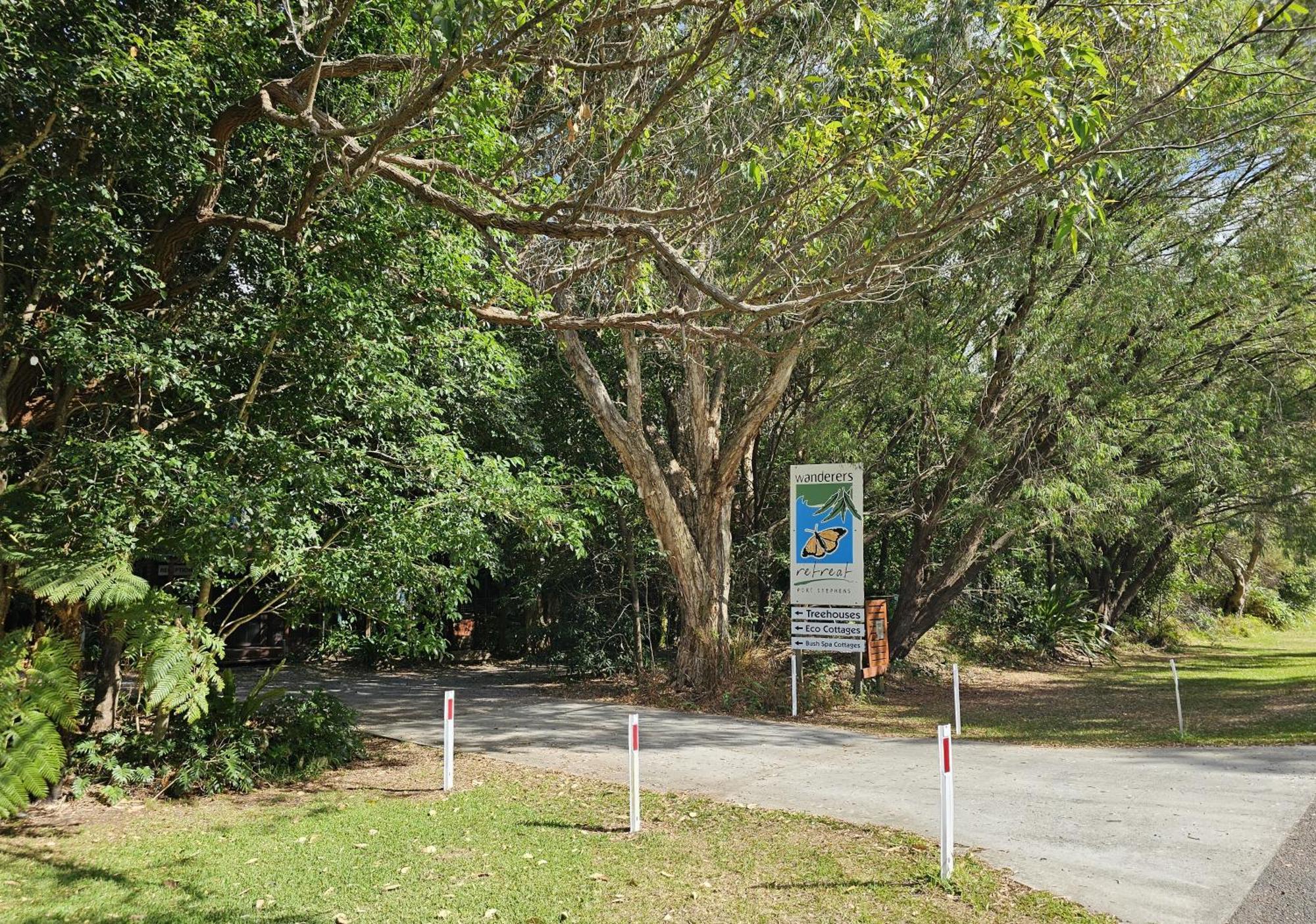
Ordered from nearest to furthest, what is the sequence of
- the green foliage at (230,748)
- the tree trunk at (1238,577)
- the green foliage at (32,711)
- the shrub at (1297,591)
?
the green foliage at (32,711) < the green foliage at (230,748) < the tree trunk at (1238,577) < the shrub at (1297,591)

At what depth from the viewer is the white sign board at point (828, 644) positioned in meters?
14.5

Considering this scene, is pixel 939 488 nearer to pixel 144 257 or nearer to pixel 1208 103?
pixel 1208 103

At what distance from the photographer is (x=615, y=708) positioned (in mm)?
15695

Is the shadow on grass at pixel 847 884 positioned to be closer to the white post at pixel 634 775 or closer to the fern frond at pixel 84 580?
the white post at pixel 634 775

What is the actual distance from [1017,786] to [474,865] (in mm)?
5513

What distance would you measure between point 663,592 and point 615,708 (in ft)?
18.1

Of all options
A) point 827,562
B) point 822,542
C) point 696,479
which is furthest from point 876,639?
point 696,479

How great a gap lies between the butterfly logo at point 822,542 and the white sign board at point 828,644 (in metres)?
1.30

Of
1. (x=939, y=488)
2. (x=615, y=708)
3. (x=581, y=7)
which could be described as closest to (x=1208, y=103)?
(x=939, y=488)

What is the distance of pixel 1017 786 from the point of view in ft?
30.9

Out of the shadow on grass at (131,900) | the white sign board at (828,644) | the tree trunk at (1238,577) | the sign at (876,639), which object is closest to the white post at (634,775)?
the shadow on grass at (131,900)

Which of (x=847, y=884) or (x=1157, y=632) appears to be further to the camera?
(x=1157, y=632)

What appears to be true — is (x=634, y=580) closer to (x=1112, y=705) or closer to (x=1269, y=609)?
(x=1112, y=705)

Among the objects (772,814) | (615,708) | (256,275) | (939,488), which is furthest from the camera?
(939,488)
